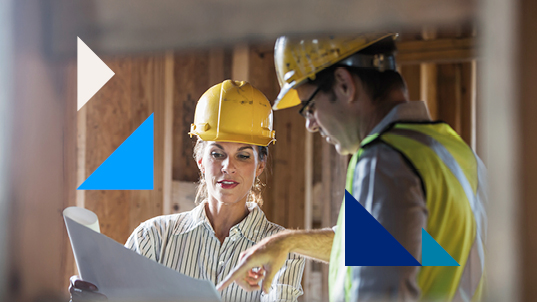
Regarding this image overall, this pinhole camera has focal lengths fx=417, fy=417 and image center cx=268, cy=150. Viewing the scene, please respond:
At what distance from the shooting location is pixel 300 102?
0.90 m

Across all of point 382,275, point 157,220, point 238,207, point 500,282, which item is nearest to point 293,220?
point 238,207

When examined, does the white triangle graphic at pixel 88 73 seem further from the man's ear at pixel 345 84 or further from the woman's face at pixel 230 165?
the man's ear at pixel 345 84

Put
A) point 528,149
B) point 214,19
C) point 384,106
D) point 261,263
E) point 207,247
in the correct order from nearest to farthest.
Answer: point 528,149 → point 214,19 → point 384,106 → point 261,263 → point 207,247

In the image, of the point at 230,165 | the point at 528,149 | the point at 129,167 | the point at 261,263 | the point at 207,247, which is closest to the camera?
the point at 528,149

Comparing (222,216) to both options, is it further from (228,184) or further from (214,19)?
(214,19)

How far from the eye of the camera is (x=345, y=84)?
82cm

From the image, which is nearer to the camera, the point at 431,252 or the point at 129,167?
the point at 431,252

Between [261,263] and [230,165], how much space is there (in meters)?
0.30

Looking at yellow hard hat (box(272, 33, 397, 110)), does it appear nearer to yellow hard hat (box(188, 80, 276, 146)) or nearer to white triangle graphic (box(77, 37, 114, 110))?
yellow hard hat (box(188, 80, 276, 146))

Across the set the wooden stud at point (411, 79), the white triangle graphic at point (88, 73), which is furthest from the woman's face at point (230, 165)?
the wooden stud at point (411, 79)

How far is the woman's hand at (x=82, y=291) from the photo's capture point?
0.80 m

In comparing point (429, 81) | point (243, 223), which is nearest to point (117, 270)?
point (243, 223)

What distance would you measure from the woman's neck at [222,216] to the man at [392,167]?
23.5 inches

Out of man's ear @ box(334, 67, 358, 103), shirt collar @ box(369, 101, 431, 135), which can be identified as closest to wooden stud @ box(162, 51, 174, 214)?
man's ear @ box(334, 67, 358, 103)
